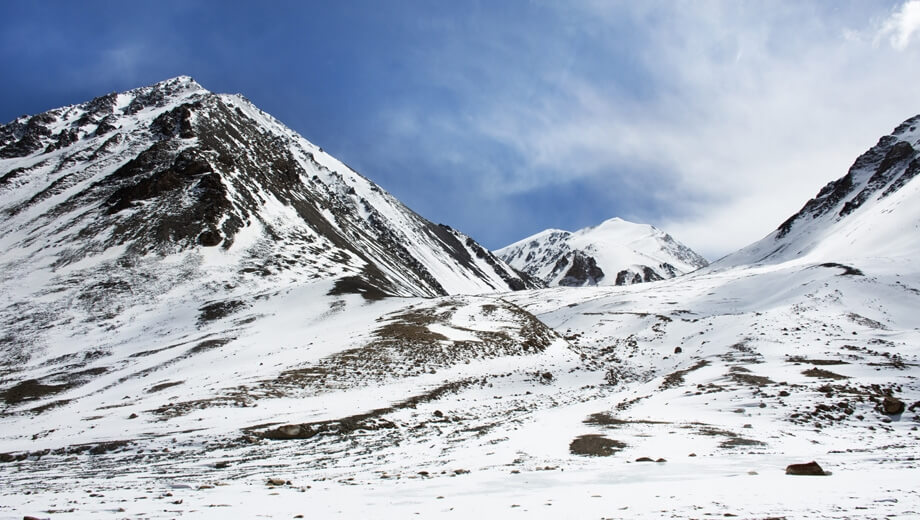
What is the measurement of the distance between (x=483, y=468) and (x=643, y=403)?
1297cm

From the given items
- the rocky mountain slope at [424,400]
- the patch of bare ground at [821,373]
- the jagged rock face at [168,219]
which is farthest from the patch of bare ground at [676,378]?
the jagged rock face at [168,219]

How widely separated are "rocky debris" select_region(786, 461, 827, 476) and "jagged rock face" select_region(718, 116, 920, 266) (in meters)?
103

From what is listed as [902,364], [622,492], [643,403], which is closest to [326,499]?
[622,492]

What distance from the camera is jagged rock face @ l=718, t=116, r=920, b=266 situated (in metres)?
103

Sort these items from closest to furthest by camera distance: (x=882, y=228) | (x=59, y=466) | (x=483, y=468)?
(x=483, y=468), (x=59, y=466), (x=882, y=228)

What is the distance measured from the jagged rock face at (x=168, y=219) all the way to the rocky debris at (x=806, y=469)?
2014 inches

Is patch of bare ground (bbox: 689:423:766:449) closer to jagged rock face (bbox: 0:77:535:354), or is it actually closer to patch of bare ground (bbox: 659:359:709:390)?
patch of bare ground (bbox: 659:359:709:390)

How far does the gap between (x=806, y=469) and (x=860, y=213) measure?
16394 cm

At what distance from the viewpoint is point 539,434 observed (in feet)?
51.1

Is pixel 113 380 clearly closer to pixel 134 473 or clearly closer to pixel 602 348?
pixel 134 473

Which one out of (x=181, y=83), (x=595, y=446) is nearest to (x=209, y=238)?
(x=595, y=446)

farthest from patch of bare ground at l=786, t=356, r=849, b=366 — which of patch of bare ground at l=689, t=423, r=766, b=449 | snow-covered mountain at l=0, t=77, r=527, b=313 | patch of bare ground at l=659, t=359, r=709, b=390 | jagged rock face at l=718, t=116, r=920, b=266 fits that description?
jagged rock face at l=718, t=116, r=920, b=266

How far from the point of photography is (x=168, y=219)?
73.8 meters

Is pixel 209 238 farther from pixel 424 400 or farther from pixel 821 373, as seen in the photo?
pixel 821 373
